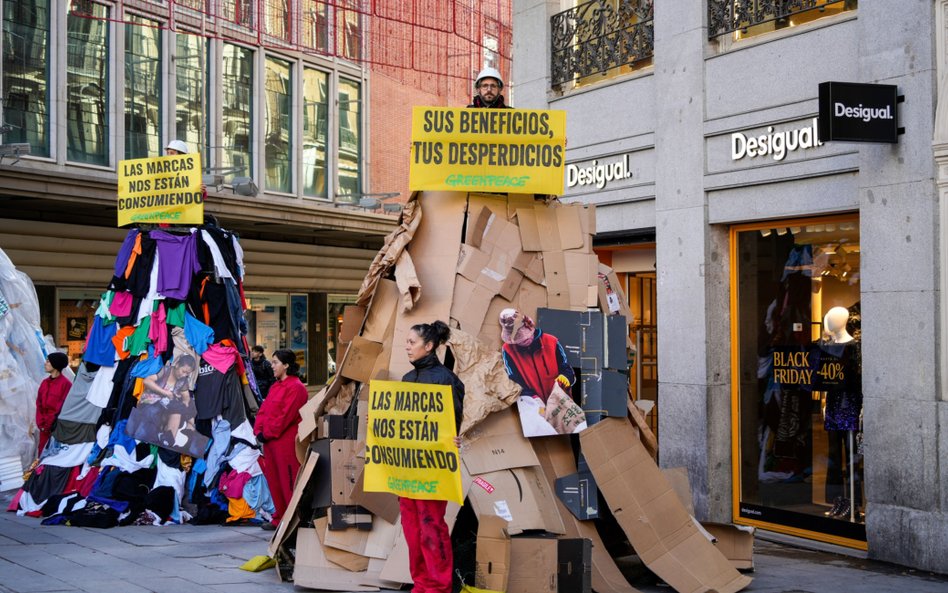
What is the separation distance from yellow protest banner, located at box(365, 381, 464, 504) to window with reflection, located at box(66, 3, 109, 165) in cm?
1642

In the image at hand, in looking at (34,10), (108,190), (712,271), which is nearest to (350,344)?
(712,271)

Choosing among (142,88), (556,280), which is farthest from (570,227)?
(142,88)

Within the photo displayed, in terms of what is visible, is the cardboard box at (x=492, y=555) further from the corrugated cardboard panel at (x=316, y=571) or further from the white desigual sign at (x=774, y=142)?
the white desigual sign at (x=774, y=142)

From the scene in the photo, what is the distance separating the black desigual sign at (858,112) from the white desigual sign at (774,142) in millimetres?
777

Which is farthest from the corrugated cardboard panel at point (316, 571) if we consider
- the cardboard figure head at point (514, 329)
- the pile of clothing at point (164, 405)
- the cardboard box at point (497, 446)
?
the pile of clothing at point (164, 405)

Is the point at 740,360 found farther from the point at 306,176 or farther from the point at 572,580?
the point at 306,176

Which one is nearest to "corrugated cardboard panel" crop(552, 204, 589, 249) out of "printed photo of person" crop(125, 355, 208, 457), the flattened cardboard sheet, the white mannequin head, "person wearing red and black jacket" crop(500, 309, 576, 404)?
"person wearing red and black jacket" crop(500, 309, 576, 404)

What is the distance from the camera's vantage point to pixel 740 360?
11.3 metres

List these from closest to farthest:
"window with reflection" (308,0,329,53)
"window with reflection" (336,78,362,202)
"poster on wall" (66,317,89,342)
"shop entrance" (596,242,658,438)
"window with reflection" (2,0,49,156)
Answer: "shop entrance" (596,242,658,438), "window with reflection" (2,0,49,156), "poster on wall" (66,317,89,342), "window with reflection" (308,0,329,53), "window with reflection" (336,78,362,202)

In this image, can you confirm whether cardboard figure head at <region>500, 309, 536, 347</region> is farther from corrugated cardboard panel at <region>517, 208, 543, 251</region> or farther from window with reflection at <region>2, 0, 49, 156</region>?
window with reflection at <region>2, 0, 49, 156</region>

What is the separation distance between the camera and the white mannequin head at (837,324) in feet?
33.8

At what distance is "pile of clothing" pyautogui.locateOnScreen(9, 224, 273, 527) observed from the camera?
38.6 ft

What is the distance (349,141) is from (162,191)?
1793cm

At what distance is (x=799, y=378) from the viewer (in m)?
10.8
